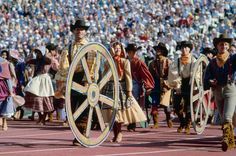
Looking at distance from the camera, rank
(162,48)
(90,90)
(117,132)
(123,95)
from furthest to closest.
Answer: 1. (162,48)
2. (123,95)
3. (117,132)
4. (90,90)

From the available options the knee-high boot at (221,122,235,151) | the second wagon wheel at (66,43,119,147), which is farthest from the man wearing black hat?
the knee-high boot at (221,122,235,151)

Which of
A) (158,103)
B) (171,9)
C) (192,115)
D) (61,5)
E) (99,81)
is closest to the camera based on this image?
(99,81)

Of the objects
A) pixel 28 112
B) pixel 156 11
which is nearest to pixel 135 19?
pixel 156 11

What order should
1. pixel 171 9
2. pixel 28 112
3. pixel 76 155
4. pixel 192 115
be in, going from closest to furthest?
pixel 76 155 < pixel 192 115 < pixel 28 112 < pixel 171 9

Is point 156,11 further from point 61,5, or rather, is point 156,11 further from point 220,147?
point 220,147

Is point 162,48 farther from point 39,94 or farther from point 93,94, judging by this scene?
point 93,94

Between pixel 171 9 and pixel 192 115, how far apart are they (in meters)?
26.5

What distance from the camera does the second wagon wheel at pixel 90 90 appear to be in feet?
36.7

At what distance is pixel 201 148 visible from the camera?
12094 mm

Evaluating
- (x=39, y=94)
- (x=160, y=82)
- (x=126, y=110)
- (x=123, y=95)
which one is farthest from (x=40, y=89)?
(x=123, y=95)

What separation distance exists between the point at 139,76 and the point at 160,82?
145cm

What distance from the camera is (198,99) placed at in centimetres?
1478

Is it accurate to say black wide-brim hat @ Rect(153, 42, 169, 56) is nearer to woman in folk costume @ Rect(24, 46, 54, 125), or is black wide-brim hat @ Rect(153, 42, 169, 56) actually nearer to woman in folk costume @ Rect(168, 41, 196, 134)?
woman in folk costume @ Rect(168, 41, 196, 134)

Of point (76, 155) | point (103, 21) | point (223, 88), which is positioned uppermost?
point (103, 21)
